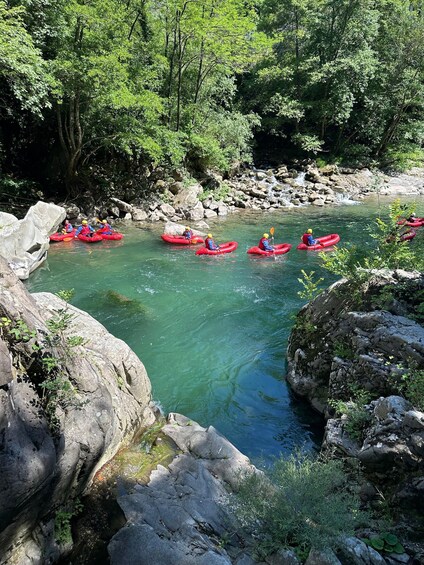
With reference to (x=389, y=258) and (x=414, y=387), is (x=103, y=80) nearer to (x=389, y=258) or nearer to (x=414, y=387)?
(x=389, y=258)

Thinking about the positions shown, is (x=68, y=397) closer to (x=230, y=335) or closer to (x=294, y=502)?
(x=294, y=502)

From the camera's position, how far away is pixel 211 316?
30.5 feet

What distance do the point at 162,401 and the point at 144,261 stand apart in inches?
286

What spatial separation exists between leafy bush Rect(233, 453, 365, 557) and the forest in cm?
1160

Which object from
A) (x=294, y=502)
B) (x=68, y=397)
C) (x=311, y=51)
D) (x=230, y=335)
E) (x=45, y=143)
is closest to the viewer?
(x=294, y=502)

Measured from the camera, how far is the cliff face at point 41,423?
296 centimetres

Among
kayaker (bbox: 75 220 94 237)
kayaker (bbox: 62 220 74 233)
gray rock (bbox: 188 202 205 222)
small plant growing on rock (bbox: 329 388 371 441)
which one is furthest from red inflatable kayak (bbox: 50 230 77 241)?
small plant growing on rock (bbox: 329 388 371 441)

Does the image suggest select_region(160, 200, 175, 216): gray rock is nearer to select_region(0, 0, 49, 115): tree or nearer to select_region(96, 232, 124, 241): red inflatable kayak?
select_region(96, 232, 124, 241): red inflatable kayak

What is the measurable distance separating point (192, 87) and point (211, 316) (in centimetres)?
1599

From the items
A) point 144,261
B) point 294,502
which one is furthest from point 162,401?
point 144,261

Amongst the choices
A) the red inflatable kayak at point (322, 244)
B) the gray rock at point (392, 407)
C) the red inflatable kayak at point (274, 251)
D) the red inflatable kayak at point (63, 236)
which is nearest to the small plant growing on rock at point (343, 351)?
the gray rock at point (392, 407)

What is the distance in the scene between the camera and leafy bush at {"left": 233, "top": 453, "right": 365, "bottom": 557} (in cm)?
321

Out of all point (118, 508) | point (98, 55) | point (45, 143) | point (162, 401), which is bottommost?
point (162, 401)

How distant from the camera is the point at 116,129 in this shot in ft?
54.5
